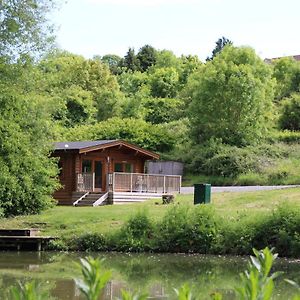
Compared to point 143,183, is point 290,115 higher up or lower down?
higher up

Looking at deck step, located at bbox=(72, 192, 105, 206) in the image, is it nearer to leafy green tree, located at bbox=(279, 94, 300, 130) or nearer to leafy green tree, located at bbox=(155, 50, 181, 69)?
leafy green tree, located at bbox=(279, 94, 300, 130)

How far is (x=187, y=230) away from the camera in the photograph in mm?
21750

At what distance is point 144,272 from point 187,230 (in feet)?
15.2

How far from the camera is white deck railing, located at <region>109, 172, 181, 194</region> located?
32.8 m

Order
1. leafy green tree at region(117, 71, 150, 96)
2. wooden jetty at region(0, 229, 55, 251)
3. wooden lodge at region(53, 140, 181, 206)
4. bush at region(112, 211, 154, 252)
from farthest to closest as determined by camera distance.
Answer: leafy green tree at region(117, 71, 150, 96), wooden lodge at region(53, 140, 181, 206), wooden jetty at region(0, 229, 55, 251), bush at region(112, 211, 154, 252)

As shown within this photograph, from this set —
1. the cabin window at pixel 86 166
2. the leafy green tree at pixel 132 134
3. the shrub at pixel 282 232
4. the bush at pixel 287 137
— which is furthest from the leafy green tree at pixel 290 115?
the shrub at pixel 282 232

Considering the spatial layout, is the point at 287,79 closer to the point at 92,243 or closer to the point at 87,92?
the point at 87,92

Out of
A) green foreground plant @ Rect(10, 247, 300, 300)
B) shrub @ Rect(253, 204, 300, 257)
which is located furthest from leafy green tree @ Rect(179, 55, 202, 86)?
green foreground plant @ Rect(10, 247, 300, 300)

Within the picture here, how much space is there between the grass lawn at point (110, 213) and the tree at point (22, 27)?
6263 mm

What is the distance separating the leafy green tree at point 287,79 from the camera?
2176 inches

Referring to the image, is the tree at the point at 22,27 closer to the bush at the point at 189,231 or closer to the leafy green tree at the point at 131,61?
the bush at the point at 189,231

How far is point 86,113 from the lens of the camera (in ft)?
182

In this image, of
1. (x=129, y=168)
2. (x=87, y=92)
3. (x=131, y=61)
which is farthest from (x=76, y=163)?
(x=131, y=61)

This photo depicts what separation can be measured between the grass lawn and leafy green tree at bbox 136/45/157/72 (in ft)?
206
